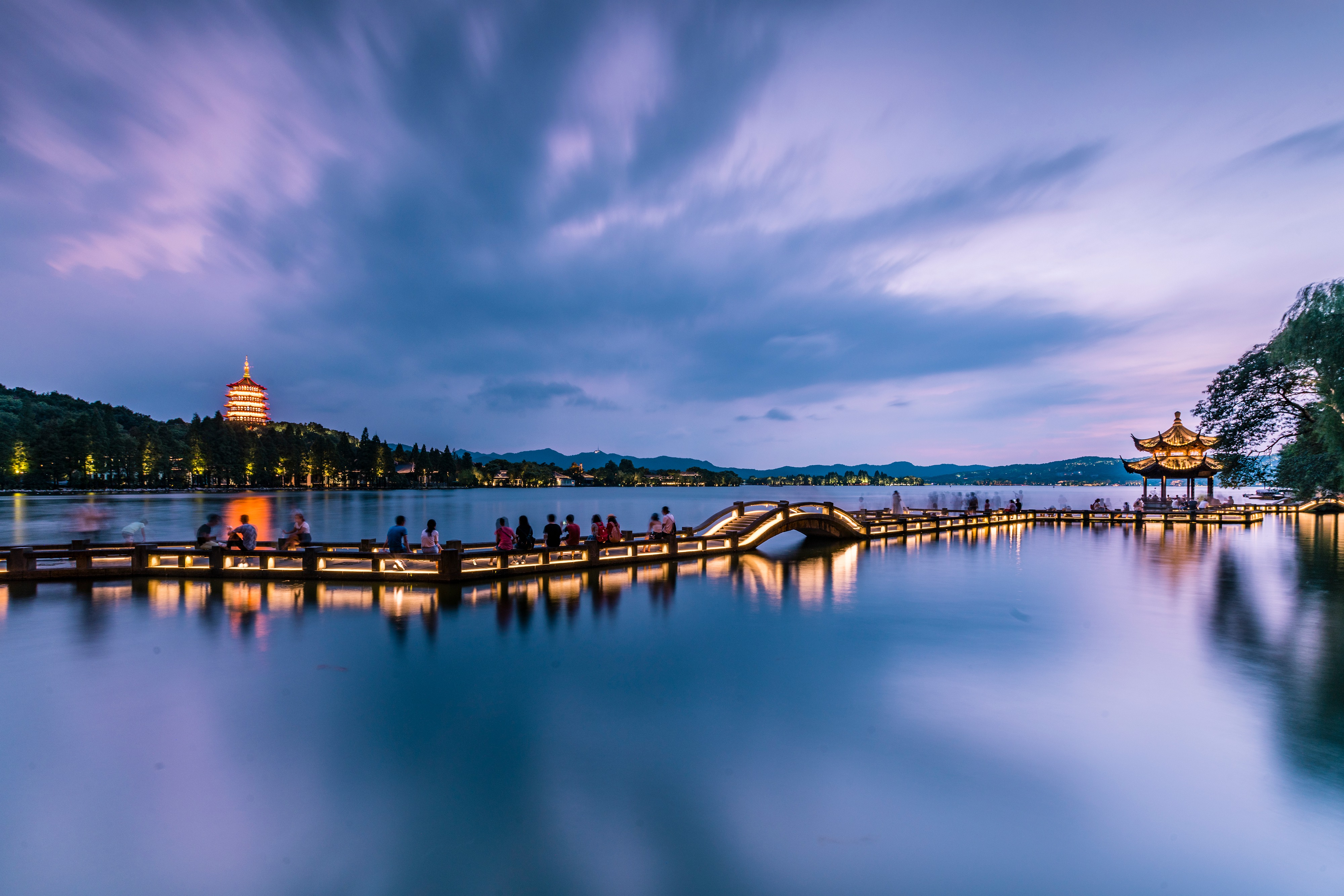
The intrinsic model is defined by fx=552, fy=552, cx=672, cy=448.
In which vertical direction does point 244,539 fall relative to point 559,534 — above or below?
above

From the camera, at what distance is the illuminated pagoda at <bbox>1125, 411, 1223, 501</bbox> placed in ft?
143

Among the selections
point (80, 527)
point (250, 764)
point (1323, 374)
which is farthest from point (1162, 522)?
point (80, 527)

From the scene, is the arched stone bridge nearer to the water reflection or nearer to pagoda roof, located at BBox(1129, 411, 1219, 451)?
the water reflection

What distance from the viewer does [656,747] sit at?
21.2 ft

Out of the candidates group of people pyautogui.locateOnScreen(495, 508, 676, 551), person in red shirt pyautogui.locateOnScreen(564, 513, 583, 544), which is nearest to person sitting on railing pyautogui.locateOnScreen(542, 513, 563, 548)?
group of people pyautogui.locateOnScreen(495, 508, 676, 551)

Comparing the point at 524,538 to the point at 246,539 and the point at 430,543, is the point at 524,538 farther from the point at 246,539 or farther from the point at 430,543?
the point at 246,539

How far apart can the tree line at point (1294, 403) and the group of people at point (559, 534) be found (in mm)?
16669

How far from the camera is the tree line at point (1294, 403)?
12672 millimetres

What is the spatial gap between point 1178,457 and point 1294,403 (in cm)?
3717

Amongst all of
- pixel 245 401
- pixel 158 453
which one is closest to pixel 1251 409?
pixel 158 453

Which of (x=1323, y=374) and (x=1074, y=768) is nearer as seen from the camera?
(x=1074, y=768)

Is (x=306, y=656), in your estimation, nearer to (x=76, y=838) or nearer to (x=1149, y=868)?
(x=76, y=838)

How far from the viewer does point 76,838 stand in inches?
189

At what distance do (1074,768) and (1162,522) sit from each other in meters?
45.9
